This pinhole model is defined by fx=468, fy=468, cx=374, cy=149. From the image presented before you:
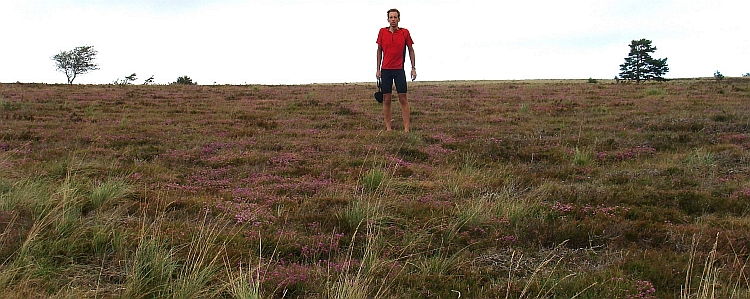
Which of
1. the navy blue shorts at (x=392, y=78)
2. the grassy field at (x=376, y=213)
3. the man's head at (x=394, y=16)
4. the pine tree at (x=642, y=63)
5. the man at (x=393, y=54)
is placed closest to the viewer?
the grassy field at (x=376, y=213)

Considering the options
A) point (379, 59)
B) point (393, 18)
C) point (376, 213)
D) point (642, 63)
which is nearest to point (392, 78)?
point (379, 59)

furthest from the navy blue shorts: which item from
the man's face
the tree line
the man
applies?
the tree line

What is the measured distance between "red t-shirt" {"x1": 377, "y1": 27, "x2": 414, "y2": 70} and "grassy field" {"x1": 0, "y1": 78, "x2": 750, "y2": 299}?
60.5 inches

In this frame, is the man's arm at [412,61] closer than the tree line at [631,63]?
Yes

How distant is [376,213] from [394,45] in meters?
6.31

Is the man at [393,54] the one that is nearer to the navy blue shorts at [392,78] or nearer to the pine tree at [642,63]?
the navy blue shorts at [392,78]

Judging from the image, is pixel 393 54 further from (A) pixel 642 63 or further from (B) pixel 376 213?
(A) pixel 642 63

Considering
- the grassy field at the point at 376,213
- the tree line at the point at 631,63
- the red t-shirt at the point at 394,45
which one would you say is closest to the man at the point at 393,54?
the red t-shirt at the point at 394,45

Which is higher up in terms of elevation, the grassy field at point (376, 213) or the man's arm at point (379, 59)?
the man's arm at point (379, 59)

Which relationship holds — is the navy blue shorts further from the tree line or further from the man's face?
the tree line

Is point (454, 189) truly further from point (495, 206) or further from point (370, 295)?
point (370, 295)

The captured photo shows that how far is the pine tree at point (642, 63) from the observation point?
7244cm

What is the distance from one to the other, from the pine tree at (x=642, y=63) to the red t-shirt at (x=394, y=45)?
74936mm

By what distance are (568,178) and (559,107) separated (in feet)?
31.4
